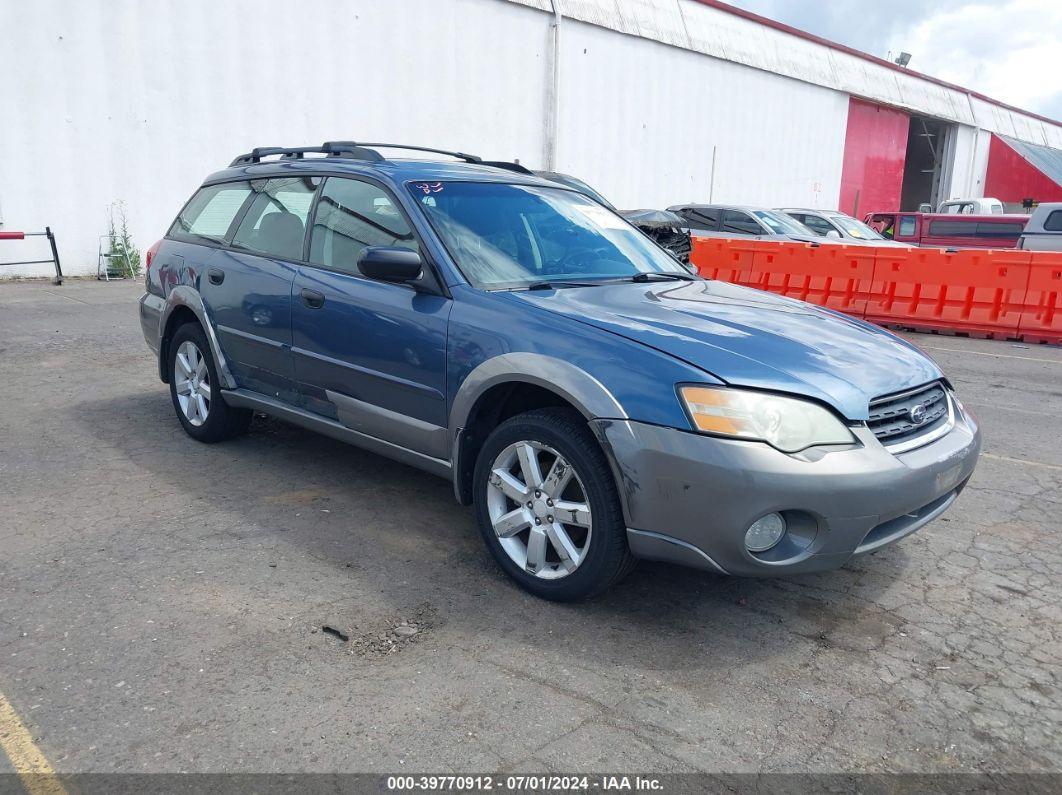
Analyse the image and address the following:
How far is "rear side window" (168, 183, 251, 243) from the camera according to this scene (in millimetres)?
5160

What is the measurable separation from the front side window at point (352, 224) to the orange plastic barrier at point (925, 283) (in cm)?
914

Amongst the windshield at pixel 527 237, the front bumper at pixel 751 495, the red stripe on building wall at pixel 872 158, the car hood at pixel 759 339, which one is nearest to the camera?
the front bumper at pixel 751 495

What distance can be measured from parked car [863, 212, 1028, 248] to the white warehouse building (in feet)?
24.0

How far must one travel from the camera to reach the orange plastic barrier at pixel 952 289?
10719 millimetres

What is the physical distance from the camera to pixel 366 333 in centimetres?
397

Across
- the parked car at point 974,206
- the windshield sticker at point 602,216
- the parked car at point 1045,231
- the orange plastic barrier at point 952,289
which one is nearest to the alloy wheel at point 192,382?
the windshield sticker at point 602,216

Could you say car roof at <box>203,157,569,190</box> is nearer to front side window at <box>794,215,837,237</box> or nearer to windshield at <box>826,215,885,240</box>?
front side window at <box>794,215,837,237</box>

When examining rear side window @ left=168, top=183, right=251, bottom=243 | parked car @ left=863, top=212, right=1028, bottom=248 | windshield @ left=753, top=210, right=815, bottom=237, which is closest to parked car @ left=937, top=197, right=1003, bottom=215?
parked car @ left=863, top=212, right=1028, bottom=248

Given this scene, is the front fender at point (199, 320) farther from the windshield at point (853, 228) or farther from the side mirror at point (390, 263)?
the windshield at point (853, 228)

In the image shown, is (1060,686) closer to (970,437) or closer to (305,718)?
(970,437)

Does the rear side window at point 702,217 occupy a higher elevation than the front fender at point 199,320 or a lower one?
higher

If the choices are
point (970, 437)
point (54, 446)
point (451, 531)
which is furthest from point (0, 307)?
point (970, 437)

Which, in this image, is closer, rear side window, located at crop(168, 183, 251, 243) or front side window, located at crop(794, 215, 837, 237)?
rear side window, located at crop(168, 183, 251, 243)

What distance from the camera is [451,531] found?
411 cm
